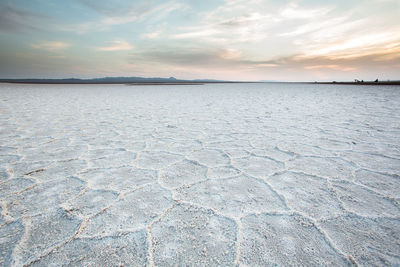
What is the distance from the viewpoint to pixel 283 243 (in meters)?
0.90

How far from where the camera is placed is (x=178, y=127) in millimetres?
3281

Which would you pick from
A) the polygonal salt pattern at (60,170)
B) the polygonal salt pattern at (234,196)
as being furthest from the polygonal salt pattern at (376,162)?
the polygonal salt pattern at (60,170)

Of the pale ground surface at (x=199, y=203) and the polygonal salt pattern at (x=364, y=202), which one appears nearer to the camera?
the pale ground surface at (x=199, y=203)

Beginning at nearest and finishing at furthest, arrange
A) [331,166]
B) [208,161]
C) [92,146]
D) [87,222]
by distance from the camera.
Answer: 1. [87,222]
2. [331,166]
3. [208,161]
4. [92,146]

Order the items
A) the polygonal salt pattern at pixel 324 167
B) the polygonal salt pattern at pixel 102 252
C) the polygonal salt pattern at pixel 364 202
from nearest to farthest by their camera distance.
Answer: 1. the polygonal salt pattern at pixel 102 252
2. the polygonal salt pattern at pixel 364 202
3. the polygonal salt pattern at pixel 324 167

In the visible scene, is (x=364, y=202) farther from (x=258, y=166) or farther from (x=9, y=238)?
(x=9, y=238)

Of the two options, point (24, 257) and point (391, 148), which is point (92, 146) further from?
point (391, 148)

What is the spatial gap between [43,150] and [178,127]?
71.6 inches

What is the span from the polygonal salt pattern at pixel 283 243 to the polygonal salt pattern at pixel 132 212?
510 millimetres

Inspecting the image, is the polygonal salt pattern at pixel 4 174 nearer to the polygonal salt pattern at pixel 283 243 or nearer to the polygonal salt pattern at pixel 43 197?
the polygonal salt pattern at pixel 43 197

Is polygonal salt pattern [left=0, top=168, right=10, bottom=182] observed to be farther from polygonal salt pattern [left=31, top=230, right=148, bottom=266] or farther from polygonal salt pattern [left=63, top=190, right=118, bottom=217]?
polygonal salt pattern [left=31, top=230, right=148, bottom=266]

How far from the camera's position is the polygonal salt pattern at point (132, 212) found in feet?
3.25

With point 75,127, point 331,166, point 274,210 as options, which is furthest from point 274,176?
point 75,127

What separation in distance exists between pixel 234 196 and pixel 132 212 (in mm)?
645
